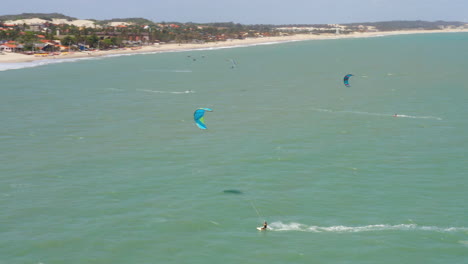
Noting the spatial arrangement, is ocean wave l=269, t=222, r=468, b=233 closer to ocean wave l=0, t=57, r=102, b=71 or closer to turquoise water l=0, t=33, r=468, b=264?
turquoise water l=0, t=33, r=468, b=264

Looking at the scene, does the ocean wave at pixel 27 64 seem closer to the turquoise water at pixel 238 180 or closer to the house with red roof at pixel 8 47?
the house with red roof at pixel 8 47

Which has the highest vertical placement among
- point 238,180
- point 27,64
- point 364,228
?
point 27,64

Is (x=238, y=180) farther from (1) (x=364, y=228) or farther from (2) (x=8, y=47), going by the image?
(2) (x=8, y=47)

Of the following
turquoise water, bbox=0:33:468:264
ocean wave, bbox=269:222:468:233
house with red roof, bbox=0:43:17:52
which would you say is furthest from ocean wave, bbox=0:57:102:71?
ocean wave, bbox=269:222:468:233

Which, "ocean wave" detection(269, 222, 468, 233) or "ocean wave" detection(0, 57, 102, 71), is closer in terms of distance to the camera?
"ocean wave" detection(269, 222, 468, 233)

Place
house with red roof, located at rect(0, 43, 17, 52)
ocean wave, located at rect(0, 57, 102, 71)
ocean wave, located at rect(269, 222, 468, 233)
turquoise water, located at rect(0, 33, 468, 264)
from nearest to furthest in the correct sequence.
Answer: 1. turquoise water, located at rect(0, 33, 468, 264)
2. ocean wave, located at rect(269, 222, 468, 233)
3. ocean wave, located at rect(0, 57, 102, 71)
4. house with red roof, located at rect(0, 43, 17, 52)

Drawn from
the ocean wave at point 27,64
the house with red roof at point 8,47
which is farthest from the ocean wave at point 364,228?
the house with red roof at point 8,47

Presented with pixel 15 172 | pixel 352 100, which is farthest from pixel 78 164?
pixel 352 100

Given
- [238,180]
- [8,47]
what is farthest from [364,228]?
[8,47]
